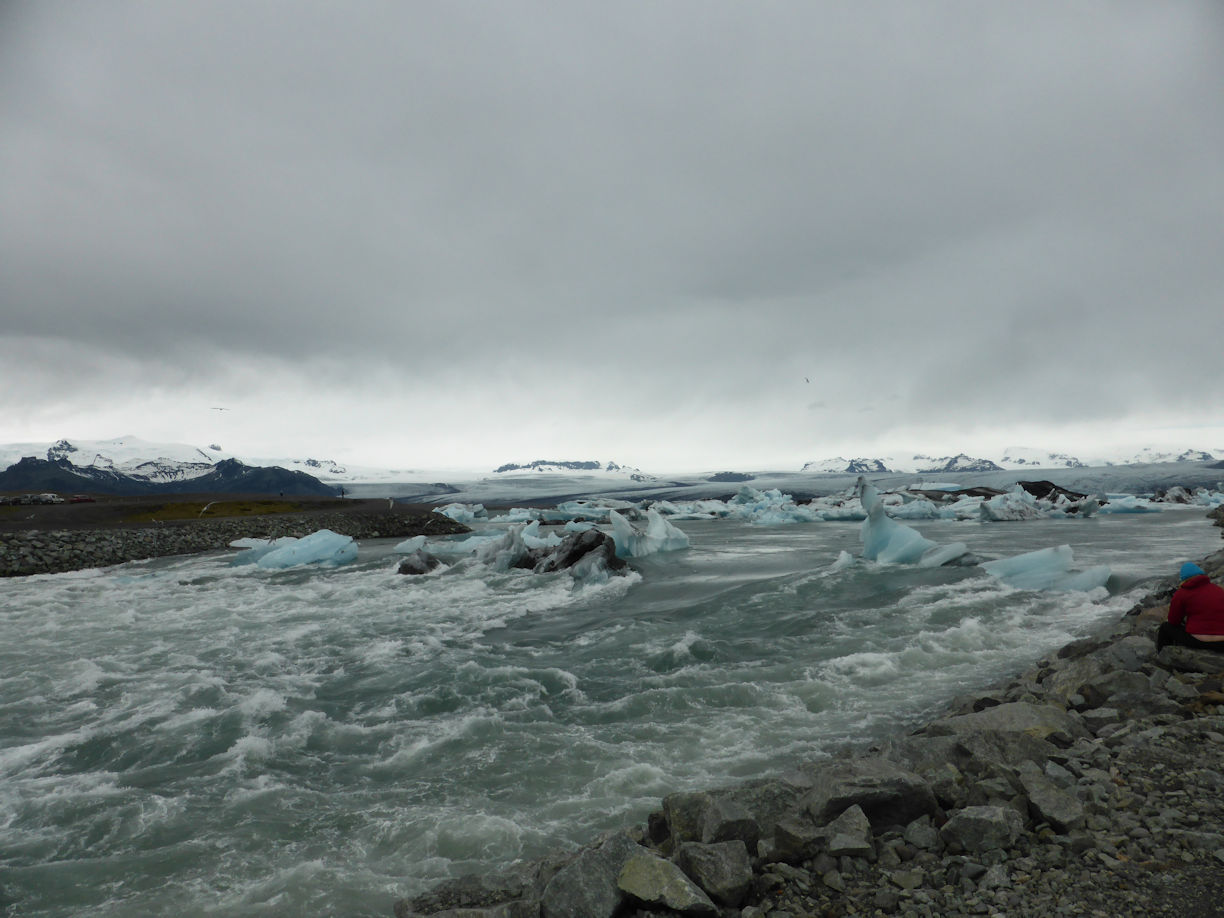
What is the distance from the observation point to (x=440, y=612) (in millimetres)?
14734

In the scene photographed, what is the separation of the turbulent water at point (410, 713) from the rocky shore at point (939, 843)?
51.5 inches

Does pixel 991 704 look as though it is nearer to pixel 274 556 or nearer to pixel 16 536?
pixel 274 556

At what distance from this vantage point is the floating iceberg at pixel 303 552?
24.2 metres

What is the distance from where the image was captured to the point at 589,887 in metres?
3.21

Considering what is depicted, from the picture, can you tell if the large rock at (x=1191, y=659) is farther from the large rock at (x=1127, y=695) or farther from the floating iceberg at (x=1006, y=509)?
the floating iceberg at (x=1006, y=509)

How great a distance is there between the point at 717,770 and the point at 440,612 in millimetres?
10354

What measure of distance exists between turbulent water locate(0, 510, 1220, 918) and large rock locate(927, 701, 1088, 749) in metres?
1.47

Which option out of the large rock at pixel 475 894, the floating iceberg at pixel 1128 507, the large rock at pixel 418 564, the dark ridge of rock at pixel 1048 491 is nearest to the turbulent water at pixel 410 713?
the large rock at pixel 475 894

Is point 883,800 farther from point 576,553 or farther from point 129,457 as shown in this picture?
point 129,457

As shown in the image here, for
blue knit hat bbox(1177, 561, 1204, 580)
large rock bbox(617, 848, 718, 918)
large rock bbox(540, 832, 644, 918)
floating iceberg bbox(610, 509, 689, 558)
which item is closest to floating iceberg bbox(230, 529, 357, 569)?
floating iceberg bbox(610, 509, 689, 558)

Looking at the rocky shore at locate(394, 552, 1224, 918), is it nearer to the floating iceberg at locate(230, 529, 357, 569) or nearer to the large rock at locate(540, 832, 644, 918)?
the large rock at locate(540, 832, 644, 918)

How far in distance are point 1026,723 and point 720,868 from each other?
3.20 meters

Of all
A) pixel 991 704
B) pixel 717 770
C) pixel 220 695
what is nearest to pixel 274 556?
pixel 220 695

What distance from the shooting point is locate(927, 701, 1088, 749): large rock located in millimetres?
4598
